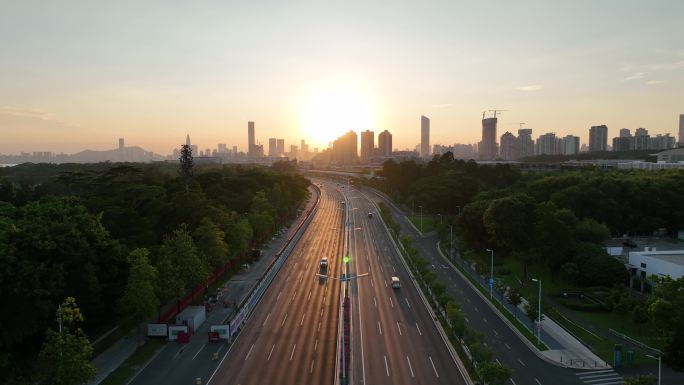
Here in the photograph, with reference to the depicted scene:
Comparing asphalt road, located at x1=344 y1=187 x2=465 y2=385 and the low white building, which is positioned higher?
the low white building

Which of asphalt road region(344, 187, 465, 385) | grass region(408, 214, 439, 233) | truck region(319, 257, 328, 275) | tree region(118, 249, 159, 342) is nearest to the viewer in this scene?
asphalt road region(344, 187, 465, 385)

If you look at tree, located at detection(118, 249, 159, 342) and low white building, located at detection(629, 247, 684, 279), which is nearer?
tree, located at detection(118, 249, 159, 342)

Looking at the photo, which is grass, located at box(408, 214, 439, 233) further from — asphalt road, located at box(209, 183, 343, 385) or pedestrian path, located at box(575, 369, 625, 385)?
pedestrian path, located at box(575, 369, 625, 385)

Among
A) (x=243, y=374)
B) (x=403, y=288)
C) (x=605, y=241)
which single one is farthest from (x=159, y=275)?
(x=605, y=241)

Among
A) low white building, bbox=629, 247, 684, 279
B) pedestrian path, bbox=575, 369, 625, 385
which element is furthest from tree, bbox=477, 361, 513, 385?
low white building, bbox=629, 247, 684, 279

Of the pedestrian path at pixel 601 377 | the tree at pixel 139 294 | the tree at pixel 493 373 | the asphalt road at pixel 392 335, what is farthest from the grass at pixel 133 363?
the pedestrian path at pixel 601 377

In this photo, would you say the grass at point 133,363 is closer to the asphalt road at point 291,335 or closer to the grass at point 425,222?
the asphalt road at point 291,335

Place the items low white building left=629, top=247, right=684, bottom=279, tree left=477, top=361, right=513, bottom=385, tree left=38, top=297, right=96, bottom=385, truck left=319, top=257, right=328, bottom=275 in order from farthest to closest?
truck left=319, top=257, right=328, bottom=275
low white building left=629, top=247, right=684, bottom=279
tree left=477, top=361, right=513, bottom=385
tree left=38, top=297, right=96, bottom=385

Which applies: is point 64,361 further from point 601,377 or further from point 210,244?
point 601,377
